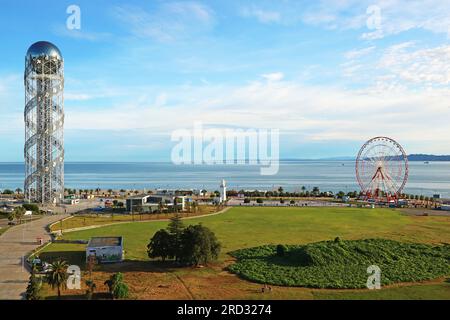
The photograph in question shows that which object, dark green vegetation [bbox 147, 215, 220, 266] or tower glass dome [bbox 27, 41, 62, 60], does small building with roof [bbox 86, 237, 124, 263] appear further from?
tower glass dome [bbox 27, 41, 62, 60]

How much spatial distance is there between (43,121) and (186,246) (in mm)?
44870

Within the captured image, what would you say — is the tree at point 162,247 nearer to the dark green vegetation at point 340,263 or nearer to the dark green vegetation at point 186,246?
the dark green vegetation at point 186,246

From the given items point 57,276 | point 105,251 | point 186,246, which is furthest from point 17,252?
point 186,246

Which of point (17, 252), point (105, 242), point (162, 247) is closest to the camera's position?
point (162, 247)

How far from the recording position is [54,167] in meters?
67.8

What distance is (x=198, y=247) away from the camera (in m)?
30.8

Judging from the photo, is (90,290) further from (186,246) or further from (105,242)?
(105,242)

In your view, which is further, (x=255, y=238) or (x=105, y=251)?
(x=255, y=238)

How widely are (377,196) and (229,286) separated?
202 feet

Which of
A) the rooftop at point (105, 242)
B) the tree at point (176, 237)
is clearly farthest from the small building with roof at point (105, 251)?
the tree at point (176, 237)

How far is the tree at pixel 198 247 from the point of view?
101 ft

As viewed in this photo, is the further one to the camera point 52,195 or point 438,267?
point 52,195
